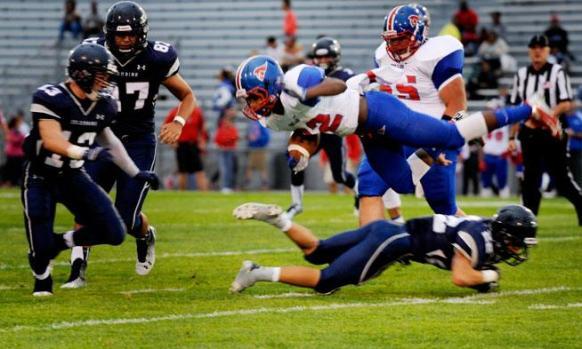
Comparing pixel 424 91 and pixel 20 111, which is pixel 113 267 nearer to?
pixel 424 91

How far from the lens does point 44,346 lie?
5316 mm

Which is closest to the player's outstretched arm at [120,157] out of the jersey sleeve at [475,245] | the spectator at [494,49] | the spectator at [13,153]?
the jersey sleeve at [475,245]

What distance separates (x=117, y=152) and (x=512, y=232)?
2204 millimetres

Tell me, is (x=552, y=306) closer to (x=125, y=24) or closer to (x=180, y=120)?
(x=180, y=120)

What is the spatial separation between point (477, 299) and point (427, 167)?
1080mm

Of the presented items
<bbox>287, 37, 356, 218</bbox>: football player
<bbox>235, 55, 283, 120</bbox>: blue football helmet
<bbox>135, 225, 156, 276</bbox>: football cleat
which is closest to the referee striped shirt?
<bbox>287, 37, 356, 218</bbox>: football player

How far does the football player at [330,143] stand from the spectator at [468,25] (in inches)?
286

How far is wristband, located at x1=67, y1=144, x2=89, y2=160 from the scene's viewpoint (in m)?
6.39

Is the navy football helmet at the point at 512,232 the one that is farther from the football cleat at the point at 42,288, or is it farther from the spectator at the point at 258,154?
the spectator at the point at 258,154

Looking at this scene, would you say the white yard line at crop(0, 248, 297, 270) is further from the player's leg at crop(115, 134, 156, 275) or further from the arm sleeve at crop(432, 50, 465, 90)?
the arm sleeve at crop(432, 50, 465, 90)

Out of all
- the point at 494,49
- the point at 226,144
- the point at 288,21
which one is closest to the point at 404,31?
the point at 226,144

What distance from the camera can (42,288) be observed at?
6.85 m

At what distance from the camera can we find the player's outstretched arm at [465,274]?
246 inches

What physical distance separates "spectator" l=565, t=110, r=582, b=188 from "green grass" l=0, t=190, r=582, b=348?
7681 millimetres
